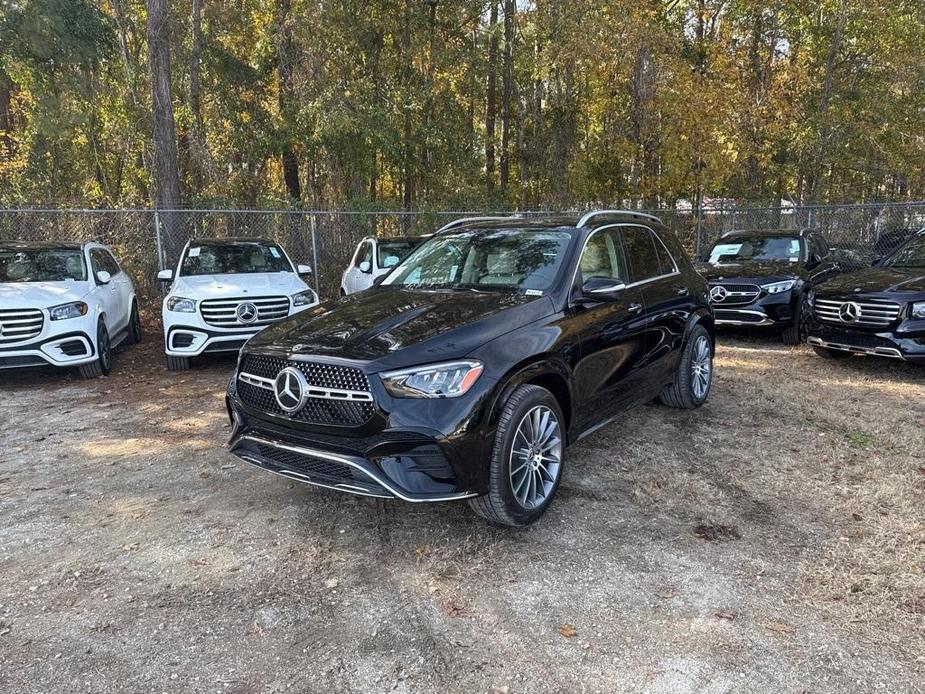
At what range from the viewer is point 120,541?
3.59 metres

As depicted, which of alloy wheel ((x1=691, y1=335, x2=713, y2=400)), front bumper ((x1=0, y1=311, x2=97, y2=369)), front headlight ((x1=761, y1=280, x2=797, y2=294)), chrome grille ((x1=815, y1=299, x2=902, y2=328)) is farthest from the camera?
front headlight ((x1=761, y1=280, x2=797, y2=294))

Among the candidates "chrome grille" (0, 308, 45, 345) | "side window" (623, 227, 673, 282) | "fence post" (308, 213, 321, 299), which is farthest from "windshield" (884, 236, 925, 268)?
"chrome grille" (0, 308, 45, 345)

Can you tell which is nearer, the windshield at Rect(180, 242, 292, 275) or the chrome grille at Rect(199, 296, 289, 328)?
the chrome grille at Rect(199, 296, 289, 328)

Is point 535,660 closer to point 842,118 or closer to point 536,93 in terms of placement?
point 536,93

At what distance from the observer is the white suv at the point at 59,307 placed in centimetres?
680

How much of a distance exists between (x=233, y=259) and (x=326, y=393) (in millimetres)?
5922

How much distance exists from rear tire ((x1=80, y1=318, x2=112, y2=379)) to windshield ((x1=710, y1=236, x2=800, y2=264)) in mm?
8648

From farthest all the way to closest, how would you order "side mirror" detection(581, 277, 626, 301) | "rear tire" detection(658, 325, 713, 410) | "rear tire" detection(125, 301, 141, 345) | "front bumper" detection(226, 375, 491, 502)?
"rear tire" detection(125, 301, 141, 345)
"rear tire" detection(658, 325, 713, 410)
"side mirror" detection(581, 277, 626, 301)
"front bumper" detection(226, 375, 491, 502)

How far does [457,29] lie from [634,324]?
16439 millimetres

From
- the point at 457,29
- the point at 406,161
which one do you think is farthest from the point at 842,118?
the point at 406,161

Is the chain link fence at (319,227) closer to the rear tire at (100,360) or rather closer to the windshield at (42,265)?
the windshield at (42,265)

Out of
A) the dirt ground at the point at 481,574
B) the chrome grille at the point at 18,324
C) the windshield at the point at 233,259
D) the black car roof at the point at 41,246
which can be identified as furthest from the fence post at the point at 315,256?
the dirt ground at the point at 481,574

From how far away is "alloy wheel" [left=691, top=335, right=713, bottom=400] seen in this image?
5.73m

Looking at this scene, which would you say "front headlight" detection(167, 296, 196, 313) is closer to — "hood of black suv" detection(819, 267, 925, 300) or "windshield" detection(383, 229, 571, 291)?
"windshield" detection(383, 229, 571, 291)
